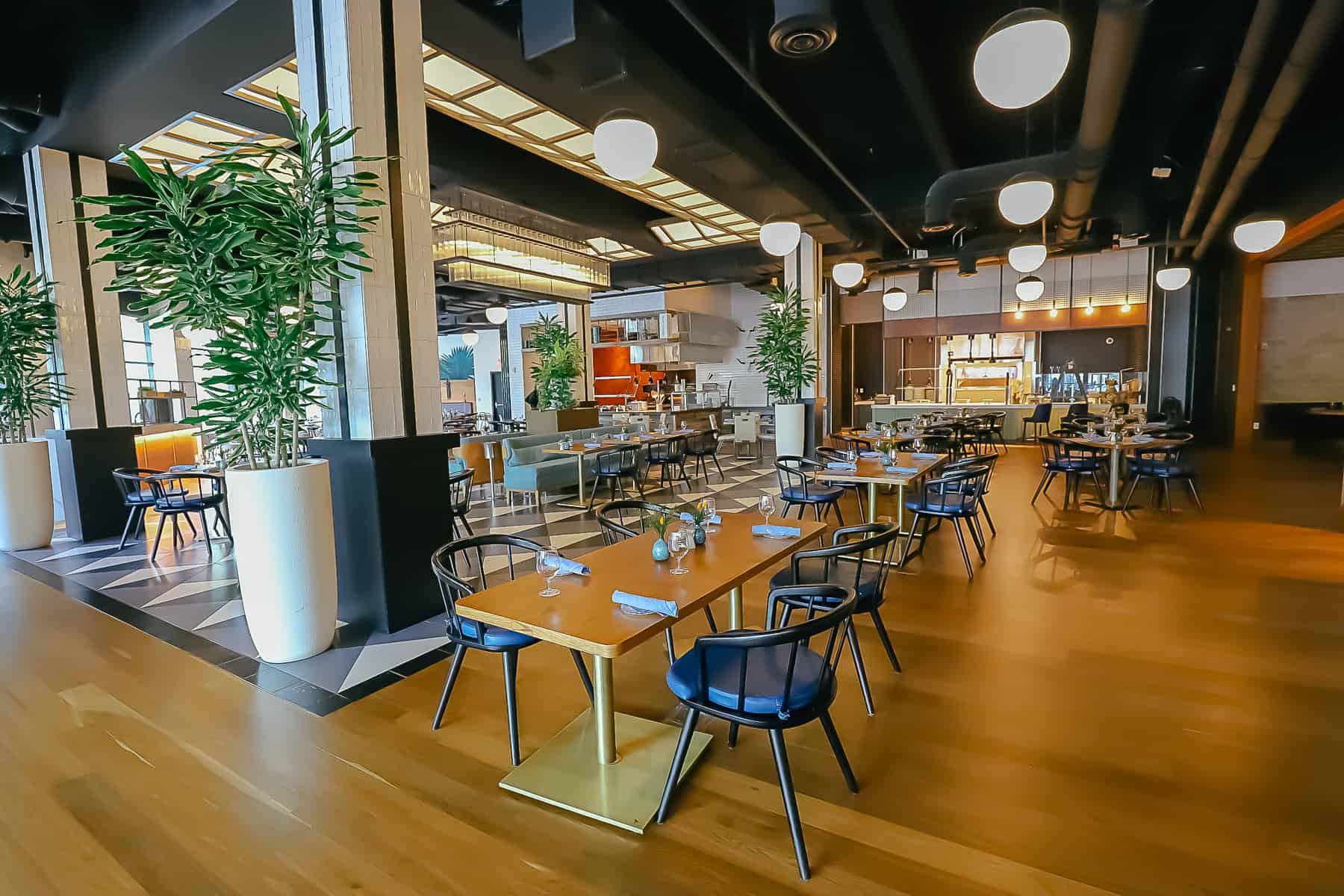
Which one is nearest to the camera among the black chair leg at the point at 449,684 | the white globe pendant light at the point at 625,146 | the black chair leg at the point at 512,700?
the black chair leg at the point at 512,700

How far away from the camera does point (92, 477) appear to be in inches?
243

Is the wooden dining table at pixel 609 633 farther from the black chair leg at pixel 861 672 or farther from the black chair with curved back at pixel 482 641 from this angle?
the black chair leg at pixel 861 672

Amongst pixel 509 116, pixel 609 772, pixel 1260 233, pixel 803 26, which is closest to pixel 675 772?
pixel 609 772

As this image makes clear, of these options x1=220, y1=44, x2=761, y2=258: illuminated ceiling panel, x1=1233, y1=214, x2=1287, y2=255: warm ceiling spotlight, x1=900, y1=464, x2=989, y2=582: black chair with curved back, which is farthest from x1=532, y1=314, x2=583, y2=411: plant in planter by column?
x1=1233, y1=214, x2=1287, y2=255: warm ceiling spotlight

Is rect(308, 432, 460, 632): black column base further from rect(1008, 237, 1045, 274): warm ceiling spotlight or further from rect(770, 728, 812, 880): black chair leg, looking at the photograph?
rect(1008, 237, 1045, 274): warm ceiling spotlight

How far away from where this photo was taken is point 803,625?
1716mm

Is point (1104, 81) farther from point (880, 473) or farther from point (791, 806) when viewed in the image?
point (791, 806)

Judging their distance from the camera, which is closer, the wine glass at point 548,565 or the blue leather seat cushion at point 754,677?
the blue leather seat cushion at point 754,677

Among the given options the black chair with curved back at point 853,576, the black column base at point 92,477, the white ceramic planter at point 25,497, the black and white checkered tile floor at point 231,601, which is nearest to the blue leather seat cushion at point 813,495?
the black and white checkered tile floor at point 231,601

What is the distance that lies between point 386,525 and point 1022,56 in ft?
13.3

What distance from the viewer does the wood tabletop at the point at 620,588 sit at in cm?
178

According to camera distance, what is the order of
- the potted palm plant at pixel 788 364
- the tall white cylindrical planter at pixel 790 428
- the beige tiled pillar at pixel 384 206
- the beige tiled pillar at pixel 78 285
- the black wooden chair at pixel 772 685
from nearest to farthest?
the black wooden chair at pixel 772 685
the beige tiled pillar at pixel 384 206
the beige tiled pillar at pixel 78 285
the potted palm plant at pixel 788 364
the tall white cylindrical planter at pixel 790 428

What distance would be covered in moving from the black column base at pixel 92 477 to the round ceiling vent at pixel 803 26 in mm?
7323

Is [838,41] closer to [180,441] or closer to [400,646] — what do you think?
[400,646]
